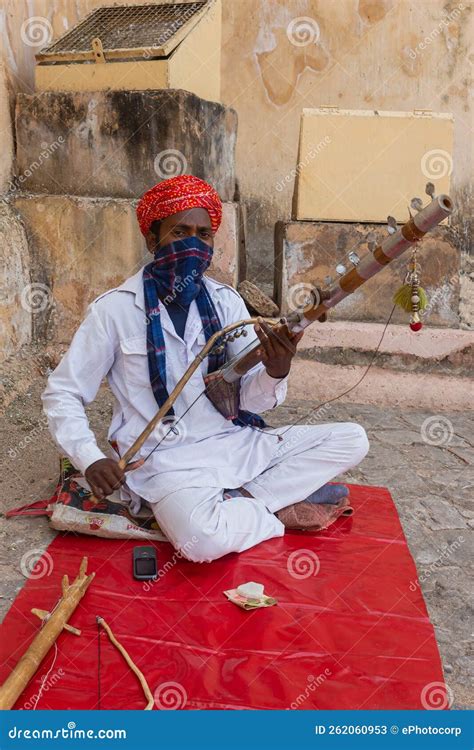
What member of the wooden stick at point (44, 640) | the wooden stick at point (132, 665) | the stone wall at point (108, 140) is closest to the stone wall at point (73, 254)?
the stone wall at point (108, 140)

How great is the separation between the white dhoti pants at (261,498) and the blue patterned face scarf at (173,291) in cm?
42

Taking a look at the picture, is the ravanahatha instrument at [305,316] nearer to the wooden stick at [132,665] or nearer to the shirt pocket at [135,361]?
the shirt pocket at [135,361]

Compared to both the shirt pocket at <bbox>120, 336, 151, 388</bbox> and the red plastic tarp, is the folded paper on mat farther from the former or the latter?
the shirt pocket at <bbox>120, 336, 151, 388</bbox>

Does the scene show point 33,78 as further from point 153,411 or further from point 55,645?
point 55,645

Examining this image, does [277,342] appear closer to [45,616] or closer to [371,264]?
[371,264]

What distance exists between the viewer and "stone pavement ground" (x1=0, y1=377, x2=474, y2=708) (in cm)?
280

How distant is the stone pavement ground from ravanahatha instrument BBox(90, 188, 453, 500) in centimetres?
89

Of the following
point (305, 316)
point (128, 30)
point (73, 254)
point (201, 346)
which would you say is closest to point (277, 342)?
point (305, 316)

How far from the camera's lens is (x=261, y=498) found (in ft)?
10.8

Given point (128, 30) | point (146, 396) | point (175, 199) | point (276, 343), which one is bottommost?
point (146, 396)

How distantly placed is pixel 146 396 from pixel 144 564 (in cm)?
68

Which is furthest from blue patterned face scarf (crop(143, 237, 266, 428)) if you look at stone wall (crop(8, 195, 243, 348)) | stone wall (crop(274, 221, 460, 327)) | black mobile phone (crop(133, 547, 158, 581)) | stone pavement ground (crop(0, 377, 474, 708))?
stone wall (crop(274, 221, 460, 327))

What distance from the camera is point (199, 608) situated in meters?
2.71

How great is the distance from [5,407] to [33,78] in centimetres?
237
